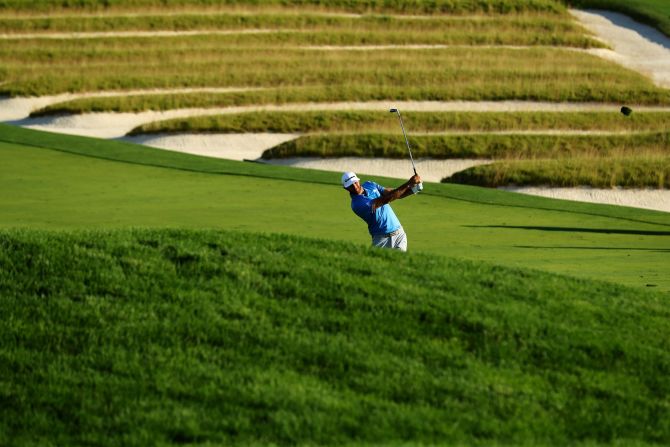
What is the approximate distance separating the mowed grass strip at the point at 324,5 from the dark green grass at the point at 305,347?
144 feet

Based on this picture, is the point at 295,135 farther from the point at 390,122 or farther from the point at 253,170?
the point at 253,170

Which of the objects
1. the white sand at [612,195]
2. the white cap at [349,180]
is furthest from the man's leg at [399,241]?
the white sand at [612,195]

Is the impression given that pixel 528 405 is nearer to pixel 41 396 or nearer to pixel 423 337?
pixel 423 337

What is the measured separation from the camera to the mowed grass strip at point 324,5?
179 ft

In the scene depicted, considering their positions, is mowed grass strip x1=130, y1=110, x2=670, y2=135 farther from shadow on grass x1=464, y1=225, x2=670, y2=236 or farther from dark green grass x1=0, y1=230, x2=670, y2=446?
dark green grass x1=0, y1=230, x2=670, y2=446

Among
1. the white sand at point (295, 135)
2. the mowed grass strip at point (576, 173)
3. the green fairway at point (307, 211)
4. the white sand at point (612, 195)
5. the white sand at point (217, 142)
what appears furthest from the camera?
the white sand at point (217, 142)

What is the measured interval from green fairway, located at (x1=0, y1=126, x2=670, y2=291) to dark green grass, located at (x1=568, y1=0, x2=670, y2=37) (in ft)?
112

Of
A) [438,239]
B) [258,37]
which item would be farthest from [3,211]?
[258,37]

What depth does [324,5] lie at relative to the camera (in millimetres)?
58188

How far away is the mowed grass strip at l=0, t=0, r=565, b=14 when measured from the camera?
54688 millimetres

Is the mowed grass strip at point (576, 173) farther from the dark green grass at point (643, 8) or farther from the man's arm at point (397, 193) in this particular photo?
the dark green grass at point (643, 8)

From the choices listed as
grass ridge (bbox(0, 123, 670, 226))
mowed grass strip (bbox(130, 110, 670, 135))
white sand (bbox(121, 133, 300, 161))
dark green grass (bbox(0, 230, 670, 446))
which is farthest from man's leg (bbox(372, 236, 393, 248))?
mowed grass strip (bbox(130, 110, 670, 135))

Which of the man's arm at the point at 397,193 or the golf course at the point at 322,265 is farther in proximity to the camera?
the man's arm at the point at 397,193

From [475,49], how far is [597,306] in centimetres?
3990
